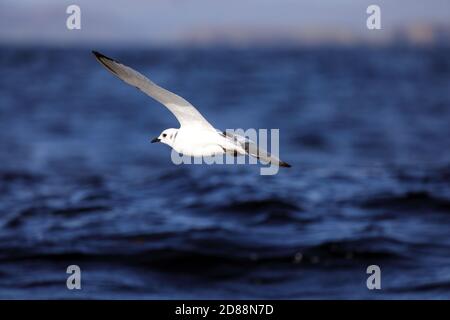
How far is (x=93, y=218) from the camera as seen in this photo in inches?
518

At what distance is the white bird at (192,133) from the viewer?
21.7ft

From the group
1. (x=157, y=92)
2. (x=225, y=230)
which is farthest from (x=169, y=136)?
(x=225, y=230)

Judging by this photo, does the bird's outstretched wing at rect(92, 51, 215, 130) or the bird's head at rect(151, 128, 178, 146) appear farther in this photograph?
the bird's head at rect(151, 128, 178, 146)

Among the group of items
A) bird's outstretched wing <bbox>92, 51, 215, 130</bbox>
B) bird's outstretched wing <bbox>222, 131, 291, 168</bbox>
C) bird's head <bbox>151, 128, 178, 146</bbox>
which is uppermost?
bird's outstretched wing <bbox>92, 51, 215, 130</bbox>

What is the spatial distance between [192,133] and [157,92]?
1.53ft

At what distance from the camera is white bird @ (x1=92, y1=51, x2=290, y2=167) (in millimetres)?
6602

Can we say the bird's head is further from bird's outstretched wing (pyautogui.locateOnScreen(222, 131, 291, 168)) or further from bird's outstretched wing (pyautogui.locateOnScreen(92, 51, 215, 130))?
bird's outstretched wing (pyautogui.locateOnScreen(222, 131, 291, 168))

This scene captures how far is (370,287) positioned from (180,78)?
1864 inches

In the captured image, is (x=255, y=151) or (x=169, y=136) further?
(x=169, y=136)

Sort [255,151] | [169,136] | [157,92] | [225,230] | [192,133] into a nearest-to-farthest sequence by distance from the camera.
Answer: [255,151] < [157,92] < [192,133] < [169,136] < [225,230]

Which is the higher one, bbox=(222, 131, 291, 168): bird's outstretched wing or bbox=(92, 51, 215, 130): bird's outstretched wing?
bbox=(92, 51, 215, 130): bird's outstretched wing

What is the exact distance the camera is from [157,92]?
676cm

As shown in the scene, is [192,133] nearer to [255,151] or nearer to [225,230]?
[255,151]

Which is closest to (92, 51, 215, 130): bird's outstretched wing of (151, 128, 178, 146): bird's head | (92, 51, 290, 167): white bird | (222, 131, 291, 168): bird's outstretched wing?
(92, 51, 290, 167): white bird
